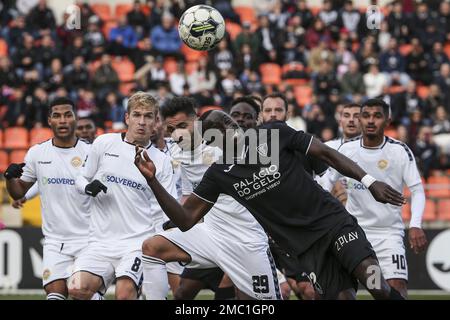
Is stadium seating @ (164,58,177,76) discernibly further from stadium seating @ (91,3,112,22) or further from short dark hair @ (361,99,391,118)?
short dark hair @ (361,99,391,118)

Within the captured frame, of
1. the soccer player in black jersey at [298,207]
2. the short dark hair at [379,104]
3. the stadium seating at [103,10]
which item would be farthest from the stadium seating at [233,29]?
the soccer player in black jersey at [298,207]

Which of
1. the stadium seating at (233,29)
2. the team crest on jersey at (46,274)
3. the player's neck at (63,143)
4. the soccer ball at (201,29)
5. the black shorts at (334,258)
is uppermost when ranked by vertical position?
the stadium seating at (233,29)

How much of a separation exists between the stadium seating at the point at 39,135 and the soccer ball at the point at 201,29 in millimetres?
9559

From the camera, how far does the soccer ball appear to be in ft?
36.6

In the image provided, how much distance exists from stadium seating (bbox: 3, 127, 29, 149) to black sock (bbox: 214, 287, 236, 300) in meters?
10.6

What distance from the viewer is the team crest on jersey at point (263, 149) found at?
26.5 ft

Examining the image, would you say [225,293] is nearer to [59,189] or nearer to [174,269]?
[174,269]

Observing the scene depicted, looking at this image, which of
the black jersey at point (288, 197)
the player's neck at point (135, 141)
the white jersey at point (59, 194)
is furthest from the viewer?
the white jersey at point (59, 194)

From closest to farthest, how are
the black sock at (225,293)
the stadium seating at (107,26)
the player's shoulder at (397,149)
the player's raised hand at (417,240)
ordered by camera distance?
the player's raised hand at (417,240)
the player's shoulder at (397,149)
the black sock at (225,293)
the stadium seating at (107,26)

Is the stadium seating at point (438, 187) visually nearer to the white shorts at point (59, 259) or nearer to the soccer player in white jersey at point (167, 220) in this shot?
the soccer player in white jersey at point (167, 220)

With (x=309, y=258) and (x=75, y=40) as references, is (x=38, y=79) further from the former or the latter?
(x=309, y=258)

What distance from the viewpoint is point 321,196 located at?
8031 millimetres

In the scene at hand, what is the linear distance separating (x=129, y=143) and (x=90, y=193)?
80cm
